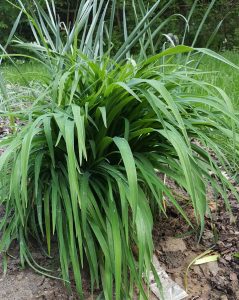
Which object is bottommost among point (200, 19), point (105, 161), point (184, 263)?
point (200, 19)

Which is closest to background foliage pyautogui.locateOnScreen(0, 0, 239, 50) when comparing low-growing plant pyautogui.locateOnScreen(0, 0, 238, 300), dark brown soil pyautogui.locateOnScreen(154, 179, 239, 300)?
dark brown soil pyautogui.locateOnScreen(154, 179, 239, 300)

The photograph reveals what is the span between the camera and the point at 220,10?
1116cm

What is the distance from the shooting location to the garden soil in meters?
1.91

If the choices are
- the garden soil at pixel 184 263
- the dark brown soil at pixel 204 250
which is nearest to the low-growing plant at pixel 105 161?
the garden soil at pixel 184 263

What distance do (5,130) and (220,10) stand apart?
880cm

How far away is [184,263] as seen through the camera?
7.24ft

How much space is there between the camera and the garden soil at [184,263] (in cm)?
191

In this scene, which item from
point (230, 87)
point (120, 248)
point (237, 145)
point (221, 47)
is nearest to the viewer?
point (120, 248)

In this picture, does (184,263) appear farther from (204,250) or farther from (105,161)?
(105,161)

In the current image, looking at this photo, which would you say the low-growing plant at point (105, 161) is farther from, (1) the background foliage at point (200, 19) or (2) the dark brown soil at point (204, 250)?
(1) the background foliage at point (200, 19)

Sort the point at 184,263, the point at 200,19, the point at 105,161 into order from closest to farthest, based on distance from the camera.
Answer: the point at 105,161 < the point at 184,263 < the point at 200,19

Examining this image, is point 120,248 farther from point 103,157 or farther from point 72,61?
point 72,61

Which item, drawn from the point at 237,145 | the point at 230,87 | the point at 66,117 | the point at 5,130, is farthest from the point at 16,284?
the point at 230,87

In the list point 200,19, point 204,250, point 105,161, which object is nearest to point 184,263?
point 204,250
